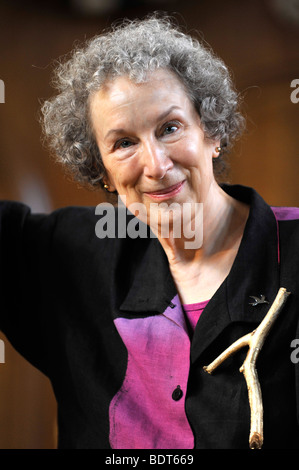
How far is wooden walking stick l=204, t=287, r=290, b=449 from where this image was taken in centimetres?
118

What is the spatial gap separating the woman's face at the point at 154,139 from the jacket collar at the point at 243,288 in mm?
150

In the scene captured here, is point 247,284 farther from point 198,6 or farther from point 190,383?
point 198,6

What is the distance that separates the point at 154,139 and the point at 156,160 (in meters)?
0.05

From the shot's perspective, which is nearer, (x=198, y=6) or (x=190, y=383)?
(x=190, y=383)

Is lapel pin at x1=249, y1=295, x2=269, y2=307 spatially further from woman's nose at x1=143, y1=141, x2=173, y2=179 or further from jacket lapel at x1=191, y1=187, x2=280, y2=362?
woman's nose at x1=143, y1=141, x2=173, y2=179

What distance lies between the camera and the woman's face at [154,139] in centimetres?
131

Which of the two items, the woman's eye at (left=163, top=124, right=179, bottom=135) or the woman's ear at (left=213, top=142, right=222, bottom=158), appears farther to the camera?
the woman's ear at (left=213, top=142, right=222, bottom=158)

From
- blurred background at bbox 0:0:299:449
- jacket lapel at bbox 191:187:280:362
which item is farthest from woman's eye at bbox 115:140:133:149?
blurred background at bbox 0:0:299:449

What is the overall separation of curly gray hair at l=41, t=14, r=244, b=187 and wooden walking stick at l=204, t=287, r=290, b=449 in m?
0.45

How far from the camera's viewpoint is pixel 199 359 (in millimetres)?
1319

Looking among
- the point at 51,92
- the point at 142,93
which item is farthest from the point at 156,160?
the point at 51,92

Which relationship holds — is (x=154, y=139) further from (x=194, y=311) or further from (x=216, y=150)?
(x=194, y=311)

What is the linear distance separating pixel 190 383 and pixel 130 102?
634 mm
